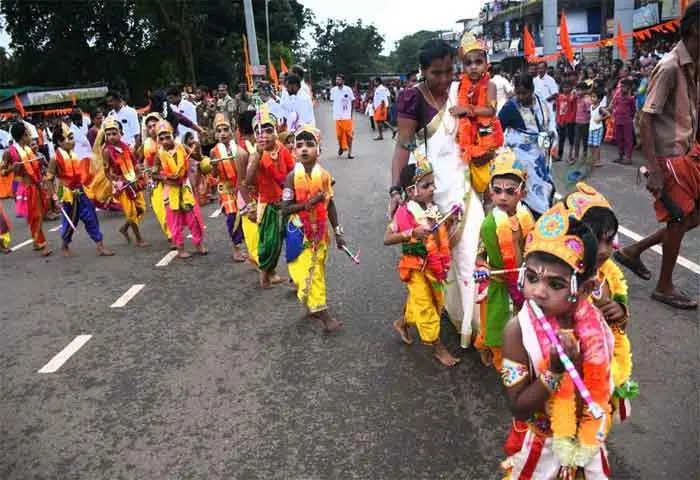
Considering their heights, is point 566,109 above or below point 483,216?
above

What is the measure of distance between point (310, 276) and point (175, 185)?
3.16 m

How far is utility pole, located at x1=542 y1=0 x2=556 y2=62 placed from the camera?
19.8m

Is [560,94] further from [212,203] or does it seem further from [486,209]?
[486,209]

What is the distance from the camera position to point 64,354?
4.93 metres

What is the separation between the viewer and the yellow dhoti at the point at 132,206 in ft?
26.7

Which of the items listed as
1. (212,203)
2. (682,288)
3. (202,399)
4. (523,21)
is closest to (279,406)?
(202,399)

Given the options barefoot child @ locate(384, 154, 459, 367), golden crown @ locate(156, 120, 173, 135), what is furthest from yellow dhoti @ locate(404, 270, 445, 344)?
golden crown @ locate(156, 120, 173, 135)

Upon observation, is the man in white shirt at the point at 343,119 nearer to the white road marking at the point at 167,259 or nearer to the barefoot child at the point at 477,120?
the white road marking at the point at 167,259

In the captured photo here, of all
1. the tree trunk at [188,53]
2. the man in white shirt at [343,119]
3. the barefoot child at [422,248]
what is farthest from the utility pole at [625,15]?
the tree trunk at [188,53]

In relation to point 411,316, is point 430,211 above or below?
above

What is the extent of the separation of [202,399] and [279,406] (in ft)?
1.78

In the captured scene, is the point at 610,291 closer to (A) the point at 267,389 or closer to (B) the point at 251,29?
(A) the point at 267,389

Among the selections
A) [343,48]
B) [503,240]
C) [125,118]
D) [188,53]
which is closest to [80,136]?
[125,118]

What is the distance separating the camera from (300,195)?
4.72 m
